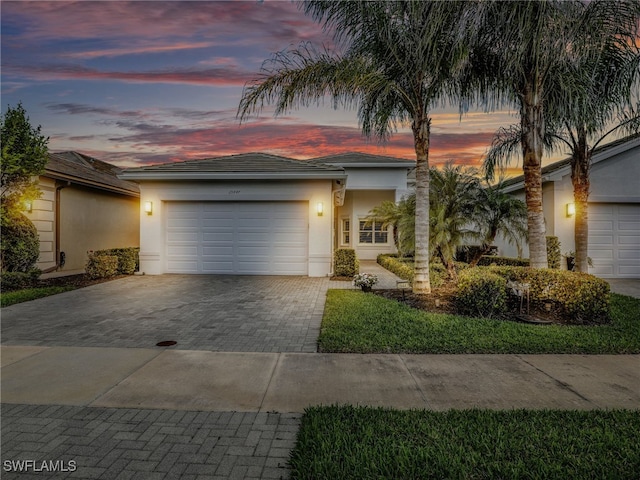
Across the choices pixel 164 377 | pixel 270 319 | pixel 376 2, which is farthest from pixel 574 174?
pixel 164 377

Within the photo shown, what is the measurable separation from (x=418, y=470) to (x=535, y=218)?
6.87 meters

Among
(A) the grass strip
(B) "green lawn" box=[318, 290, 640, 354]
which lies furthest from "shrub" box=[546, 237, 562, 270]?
(A) the grass strip

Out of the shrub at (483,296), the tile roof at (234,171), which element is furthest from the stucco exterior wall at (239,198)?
the shrub at (483,296)

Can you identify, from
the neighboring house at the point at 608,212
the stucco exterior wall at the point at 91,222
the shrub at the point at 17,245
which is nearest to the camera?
the shrub at the point at 17,245

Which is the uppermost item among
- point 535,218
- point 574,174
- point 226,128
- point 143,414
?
point 226,128

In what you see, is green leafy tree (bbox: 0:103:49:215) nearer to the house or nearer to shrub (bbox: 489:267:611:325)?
the house

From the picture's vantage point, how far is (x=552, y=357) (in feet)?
14.9

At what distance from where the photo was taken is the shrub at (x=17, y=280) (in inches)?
344

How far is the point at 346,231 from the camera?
20516 millimetres

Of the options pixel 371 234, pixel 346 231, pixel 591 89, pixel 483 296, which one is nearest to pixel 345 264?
pixel 483 296

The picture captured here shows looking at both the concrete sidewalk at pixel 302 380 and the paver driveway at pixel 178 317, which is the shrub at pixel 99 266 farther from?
the concrete sidewalk at pixel 302 380

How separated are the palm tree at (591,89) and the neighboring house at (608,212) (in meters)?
2.26

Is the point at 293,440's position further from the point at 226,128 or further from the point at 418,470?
the point at 226,128

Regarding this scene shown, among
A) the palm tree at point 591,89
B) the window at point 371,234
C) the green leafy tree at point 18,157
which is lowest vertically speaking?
the window at point 371,234
